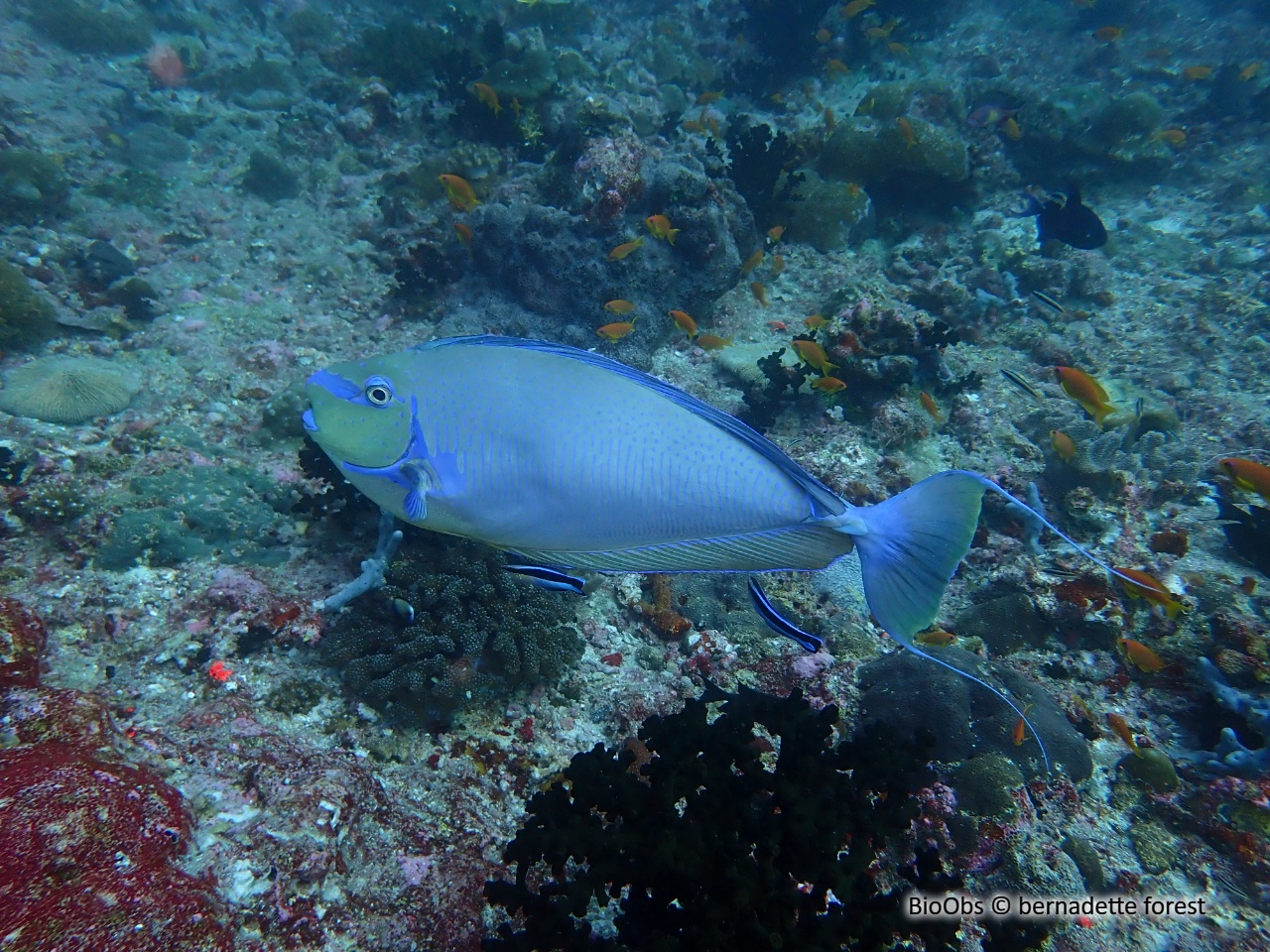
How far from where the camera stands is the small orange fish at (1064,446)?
541cm

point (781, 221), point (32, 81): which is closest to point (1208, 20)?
point (781, 221)

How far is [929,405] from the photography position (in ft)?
19.0

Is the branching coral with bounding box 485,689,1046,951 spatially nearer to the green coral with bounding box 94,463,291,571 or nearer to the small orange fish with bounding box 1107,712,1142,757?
the small orange fish with bounding box 1107,712,1142,757

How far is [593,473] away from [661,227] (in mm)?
5489

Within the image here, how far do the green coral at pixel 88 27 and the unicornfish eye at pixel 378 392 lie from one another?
17.9m

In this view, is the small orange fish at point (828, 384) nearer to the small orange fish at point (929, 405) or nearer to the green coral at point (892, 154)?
the small orange fish at point (929, 405)

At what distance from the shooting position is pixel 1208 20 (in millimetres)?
16875

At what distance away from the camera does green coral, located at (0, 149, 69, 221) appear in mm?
7262

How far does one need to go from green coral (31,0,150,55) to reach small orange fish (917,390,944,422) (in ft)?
59.9

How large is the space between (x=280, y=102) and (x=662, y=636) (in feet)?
44.7

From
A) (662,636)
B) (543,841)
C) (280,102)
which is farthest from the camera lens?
(280,102)

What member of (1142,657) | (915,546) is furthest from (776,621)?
(1142,657)

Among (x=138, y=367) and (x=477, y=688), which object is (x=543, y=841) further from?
(x=138, y=367)

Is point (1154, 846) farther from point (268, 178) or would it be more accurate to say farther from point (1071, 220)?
point (268, 178)
